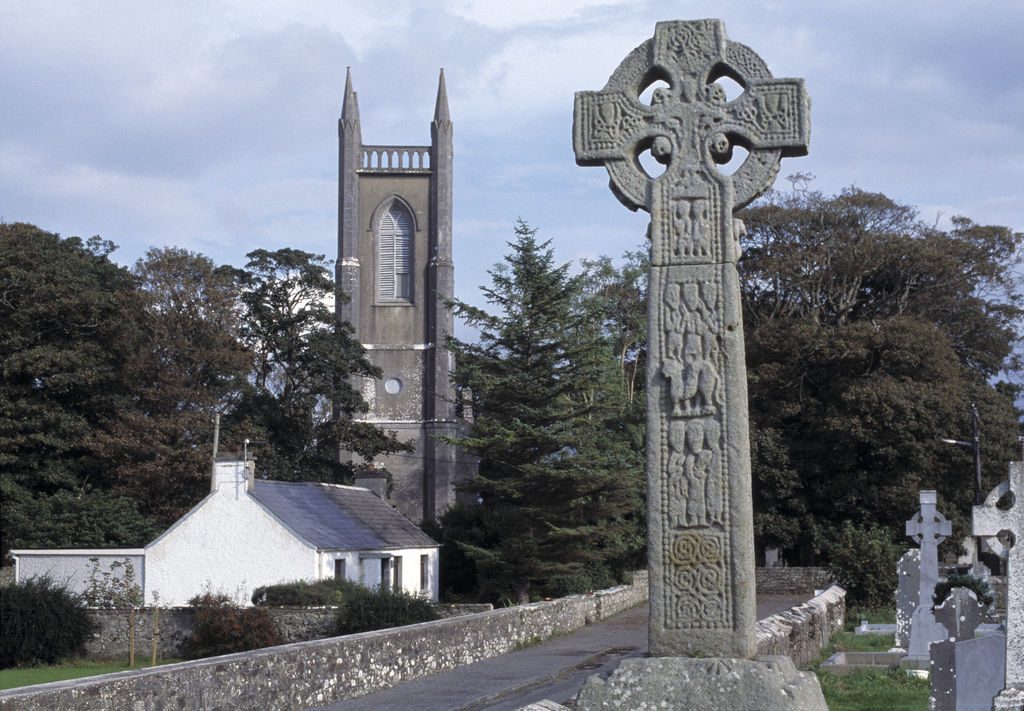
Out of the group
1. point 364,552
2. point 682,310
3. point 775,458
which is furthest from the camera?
point 775,458

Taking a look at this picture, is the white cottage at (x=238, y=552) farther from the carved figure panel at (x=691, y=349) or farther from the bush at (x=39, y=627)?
the carved figure panel at (x=691, y=349)

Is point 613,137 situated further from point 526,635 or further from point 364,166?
point 364,166

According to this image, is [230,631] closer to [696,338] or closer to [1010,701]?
[1010,701]

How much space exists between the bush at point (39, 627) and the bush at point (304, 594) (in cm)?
374

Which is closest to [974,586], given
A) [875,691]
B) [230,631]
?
[875,691]

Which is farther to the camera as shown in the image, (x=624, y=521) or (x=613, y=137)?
(x=624, y=521)

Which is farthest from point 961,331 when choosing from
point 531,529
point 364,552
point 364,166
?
point 364,166

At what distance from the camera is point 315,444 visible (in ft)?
156

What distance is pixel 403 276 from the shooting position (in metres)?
70.8

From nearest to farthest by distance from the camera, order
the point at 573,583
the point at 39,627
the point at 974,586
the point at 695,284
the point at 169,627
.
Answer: the point at 695,284, the point at 974,586, the point at 39,627, the point at 169,627, the point at 573,583

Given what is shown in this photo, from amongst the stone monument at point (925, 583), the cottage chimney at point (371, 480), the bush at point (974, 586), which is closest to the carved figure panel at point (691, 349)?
the stone monument at point (925, 583)

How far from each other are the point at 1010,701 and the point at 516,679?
10130mm

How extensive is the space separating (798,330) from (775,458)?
Result: 170 inches

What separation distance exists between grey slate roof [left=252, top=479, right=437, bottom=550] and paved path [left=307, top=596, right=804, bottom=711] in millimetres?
10891
